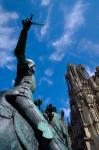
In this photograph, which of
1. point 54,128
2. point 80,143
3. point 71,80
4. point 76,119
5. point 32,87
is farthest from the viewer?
point 71,80

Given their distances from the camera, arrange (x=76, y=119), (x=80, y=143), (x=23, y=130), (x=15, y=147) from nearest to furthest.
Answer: (x=15, y=147), (x=23, y=130), (x=80, y=143), (x=76, y=119)

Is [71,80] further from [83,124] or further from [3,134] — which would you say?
[3,134]

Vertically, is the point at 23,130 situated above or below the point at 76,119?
below

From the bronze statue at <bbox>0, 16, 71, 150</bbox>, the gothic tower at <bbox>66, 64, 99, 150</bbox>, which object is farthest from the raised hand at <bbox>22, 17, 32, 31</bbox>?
the gothic tower at <bbox>66, 64, 99, 150</bbox>

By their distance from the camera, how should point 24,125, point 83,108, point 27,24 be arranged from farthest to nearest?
point 83,108 < point 27,24 < point 24,125

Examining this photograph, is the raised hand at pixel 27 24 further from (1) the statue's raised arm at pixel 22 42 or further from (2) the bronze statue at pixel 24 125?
(2) the bronze statue at pixel 24 125

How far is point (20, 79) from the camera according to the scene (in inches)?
123

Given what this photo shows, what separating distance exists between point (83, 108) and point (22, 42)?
129 ft

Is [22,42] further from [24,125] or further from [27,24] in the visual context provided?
[24,125]

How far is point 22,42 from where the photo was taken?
309 cm

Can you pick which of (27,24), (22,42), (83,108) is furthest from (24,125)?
(83,108)

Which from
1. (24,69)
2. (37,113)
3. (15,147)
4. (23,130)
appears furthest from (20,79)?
(15,147)

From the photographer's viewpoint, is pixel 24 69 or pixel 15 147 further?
pixel 24 69

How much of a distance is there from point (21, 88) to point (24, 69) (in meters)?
0.40
